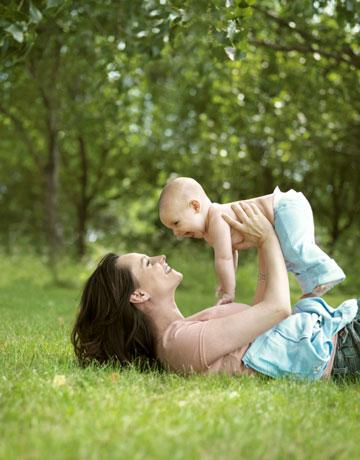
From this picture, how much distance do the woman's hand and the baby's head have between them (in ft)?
0.88

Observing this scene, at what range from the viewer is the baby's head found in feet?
15.9

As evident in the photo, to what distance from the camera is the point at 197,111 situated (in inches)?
793

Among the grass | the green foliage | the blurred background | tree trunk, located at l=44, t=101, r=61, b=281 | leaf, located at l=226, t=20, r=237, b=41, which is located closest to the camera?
the grass

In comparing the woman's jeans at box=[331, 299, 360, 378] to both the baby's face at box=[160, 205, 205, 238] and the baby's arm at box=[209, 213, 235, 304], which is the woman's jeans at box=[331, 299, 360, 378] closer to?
the baby's arm at box=[209, 213, 235, 304]

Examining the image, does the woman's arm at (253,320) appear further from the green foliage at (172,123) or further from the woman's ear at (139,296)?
the green foliage at (172,123)

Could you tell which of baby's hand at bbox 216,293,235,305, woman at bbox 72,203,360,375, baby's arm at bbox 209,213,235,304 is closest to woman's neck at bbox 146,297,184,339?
woman at bbox 72,203,360,375

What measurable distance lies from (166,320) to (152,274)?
0.27 m

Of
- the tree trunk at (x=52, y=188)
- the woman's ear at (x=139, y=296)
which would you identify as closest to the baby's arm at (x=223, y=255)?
the woman's ear at (x=139, y=296)

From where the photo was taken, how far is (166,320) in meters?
4.09

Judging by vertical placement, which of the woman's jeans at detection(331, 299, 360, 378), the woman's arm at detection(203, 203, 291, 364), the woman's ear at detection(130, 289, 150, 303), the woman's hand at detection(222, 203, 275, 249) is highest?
the woman's hand at detection(222, 203, 275, 249)

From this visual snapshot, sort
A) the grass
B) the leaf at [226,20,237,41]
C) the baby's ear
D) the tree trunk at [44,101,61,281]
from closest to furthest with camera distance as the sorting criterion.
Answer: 1. the grass
2. the baby's ear
3. the leaf at [226,20,237,41]
4. the tree trunk at [44,101,61,281]

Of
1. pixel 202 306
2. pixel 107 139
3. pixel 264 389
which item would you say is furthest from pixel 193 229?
pixel 107 139

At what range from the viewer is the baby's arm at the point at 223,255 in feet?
15.1

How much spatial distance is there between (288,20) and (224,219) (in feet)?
23.7
